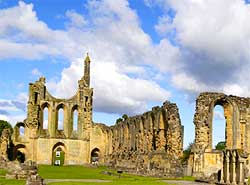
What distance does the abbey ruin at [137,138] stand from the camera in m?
32.2

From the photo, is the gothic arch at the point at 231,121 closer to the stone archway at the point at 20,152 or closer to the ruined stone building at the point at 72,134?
the ruined stone building at the point at 72,134

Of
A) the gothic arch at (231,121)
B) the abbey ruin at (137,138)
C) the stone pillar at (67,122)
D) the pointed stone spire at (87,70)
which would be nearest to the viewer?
the abbey ruin at (137,138)

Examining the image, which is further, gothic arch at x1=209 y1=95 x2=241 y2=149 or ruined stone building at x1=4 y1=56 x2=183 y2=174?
ruined stone building at x1=4 y1=56 x2=183 y2=174

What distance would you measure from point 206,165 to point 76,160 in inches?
1086

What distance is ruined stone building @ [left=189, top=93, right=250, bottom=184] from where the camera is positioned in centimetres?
3228

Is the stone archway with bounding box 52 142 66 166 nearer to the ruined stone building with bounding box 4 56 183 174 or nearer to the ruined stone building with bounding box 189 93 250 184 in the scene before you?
the ruined stone building with bounding box 4 56 183 174

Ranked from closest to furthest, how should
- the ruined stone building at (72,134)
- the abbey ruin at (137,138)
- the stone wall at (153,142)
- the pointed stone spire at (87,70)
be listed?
the abbey ruin at (137,138)
the stone wall at (153,142)
the ruined stone building at (72,134)
the pointed stone spire at (87,70)

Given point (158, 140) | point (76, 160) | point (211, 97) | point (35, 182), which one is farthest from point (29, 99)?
point (35, 182)

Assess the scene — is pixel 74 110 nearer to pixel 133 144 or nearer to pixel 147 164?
pixel 133 144

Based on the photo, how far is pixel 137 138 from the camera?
157 ft

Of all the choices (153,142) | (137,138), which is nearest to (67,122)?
(137,138)

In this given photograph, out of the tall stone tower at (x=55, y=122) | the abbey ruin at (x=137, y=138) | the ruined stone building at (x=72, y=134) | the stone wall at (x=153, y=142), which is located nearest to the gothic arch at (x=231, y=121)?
the abbey ruin at (x=137, y=138)

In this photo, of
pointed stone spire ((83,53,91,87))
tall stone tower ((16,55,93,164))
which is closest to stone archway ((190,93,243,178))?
tall stone tower ((16,55,93,164))

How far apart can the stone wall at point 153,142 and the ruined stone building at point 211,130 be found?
1.73 meters
